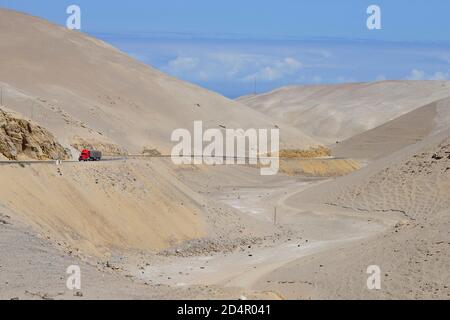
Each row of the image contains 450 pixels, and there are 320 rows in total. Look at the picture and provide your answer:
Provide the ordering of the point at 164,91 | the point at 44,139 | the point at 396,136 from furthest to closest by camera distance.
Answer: the point at 396,136 → the point at 164,91 → the point at 44,139

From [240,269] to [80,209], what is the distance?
5242 mm

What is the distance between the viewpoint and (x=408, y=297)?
18453 mm

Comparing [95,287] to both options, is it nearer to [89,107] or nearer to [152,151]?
[152,151]

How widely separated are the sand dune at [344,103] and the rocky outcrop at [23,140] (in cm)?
9693

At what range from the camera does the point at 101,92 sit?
2857 inches

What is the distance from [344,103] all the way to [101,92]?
8676 centimetres

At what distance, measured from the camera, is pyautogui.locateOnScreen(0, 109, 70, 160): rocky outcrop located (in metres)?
30.2

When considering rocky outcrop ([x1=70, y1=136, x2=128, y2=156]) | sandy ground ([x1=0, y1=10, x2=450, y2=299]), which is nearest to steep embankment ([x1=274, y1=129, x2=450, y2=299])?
sandy ground ([x1=0, y1=10, x2=450, y2=299])

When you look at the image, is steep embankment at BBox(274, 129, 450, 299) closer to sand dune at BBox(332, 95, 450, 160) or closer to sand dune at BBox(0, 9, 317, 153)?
sand dune at BBox(0, 9, 317, 153)

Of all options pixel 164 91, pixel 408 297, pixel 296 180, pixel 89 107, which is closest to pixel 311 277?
pixel 408 297

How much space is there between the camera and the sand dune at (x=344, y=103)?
137 meters

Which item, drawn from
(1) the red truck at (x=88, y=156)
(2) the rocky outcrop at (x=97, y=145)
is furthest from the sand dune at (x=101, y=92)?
(1) the red truck at (x=88, y=156)

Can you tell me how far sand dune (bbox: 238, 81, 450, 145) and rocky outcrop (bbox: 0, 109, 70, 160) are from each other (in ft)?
318

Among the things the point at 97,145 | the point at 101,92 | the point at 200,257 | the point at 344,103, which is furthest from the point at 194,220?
the point at 344,103
